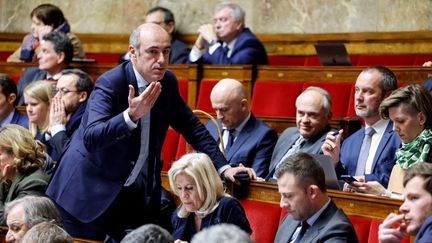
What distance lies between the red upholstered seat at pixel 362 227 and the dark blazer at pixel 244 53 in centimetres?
196

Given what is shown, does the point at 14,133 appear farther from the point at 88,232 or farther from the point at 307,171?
the point at 307,171

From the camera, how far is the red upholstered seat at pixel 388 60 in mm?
4770

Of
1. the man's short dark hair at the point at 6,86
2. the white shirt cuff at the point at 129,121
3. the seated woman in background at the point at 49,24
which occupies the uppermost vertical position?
the seated woman in background at the point at 49,24

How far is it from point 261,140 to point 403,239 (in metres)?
1.18

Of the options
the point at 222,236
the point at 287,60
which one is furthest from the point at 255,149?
the point at 222,236

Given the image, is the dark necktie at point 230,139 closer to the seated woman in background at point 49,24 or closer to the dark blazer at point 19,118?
the dark blazer at point 19,118

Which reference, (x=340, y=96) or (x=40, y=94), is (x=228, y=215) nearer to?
(x=340, y=96)

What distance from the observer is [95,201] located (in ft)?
9.59

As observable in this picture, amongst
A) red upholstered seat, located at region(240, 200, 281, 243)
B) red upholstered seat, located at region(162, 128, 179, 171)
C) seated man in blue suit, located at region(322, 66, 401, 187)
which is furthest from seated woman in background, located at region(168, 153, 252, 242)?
red upholstered seat, located at region(162, 128, 179, 171)

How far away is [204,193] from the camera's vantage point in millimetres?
2803

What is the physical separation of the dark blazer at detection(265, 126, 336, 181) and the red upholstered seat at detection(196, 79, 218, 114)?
746mm

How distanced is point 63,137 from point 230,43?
1254 mm

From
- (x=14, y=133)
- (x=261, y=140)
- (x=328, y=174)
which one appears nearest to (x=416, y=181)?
(x=328, y=174)

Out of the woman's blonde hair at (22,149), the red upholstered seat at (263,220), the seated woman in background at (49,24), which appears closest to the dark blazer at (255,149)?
the red upholstered seat at (263,220)
